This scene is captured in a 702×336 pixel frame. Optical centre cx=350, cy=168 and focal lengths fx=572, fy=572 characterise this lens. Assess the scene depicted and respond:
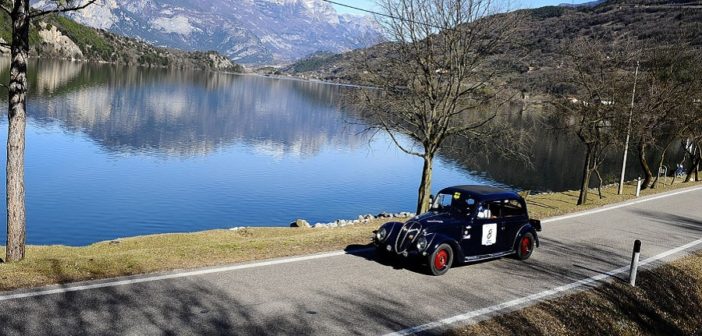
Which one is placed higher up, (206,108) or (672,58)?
(672,58)

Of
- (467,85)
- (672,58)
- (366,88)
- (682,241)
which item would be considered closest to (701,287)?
(682,241)

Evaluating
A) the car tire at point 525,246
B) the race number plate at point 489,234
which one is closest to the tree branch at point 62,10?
the race number plate at point 489,234

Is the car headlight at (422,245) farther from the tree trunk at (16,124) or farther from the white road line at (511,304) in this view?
the tree trunk at (16,124)

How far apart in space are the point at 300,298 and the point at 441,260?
3644 mm

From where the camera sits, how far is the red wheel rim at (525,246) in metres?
14.3

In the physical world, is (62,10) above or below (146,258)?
above

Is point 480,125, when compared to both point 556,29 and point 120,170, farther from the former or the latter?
point 556,29

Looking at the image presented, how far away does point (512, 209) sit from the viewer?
14.1 m

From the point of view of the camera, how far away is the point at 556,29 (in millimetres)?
184875

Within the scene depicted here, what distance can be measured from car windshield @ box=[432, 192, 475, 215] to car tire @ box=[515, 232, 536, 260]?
6.20 feet

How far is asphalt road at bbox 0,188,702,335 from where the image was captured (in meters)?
8.23

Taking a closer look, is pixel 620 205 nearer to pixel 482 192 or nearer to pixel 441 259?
pixel 482 192

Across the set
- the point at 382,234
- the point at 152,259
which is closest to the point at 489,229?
the point at 382,234

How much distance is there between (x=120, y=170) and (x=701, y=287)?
3817cm
